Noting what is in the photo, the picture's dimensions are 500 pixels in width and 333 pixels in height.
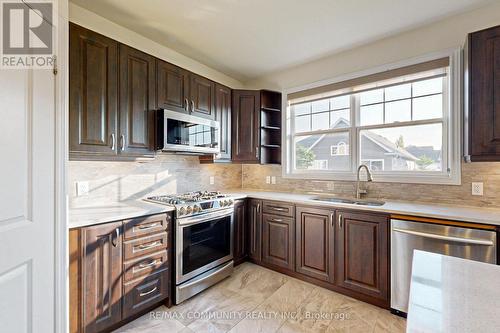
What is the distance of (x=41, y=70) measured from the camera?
3.87 feet

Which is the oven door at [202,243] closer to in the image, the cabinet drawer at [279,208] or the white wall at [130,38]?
the cabinet drawer at [279,208]

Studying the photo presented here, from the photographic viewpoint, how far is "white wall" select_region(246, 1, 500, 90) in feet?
7.07

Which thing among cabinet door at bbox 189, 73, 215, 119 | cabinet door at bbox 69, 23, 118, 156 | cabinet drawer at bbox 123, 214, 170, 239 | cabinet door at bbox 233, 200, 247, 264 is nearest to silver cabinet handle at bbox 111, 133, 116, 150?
cabinet door at bbox 69, 23, 118, 156

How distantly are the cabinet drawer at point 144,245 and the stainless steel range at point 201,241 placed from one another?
13 cm

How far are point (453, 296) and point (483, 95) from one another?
1928mm

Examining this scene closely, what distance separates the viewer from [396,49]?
8.41ft

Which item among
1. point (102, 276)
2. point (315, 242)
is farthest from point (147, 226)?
point (315, 242)

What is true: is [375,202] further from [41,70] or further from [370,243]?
[41,70]

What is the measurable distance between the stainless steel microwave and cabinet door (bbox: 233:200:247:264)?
2.50 ft

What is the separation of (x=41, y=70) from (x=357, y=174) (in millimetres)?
2906

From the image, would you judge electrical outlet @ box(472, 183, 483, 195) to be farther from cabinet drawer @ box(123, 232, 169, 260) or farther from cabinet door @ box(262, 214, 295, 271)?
cabinet drawer @ box(123, 232, 169, 260)

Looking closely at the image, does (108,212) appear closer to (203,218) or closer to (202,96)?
(203,218)

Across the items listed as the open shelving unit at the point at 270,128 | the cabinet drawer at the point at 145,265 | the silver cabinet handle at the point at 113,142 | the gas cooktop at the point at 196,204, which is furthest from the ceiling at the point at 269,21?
the cabinet drawer at the point at 145,265

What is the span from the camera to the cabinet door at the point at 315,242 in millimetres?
2420
